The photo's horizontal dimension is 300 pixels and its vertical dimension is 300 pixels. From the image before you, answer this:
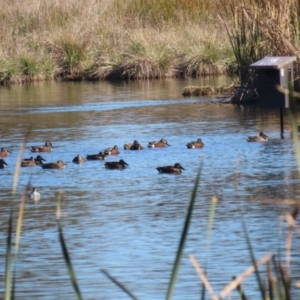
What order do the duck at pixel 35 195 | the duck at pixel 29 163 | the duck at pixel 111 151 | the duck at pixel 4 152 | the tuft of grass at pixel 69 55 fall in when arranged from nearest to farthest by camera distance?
the duck at pixel 35 195 < the duck at pixel 29 163 < the duck at pixel 111 151 < the duck at pixel 4 152 < the tuft of grass at pixel 69 55

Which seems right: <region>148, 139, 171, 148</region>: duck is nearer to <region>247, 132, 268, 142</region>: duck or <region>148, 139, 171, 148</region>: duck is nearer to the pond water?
the pond water

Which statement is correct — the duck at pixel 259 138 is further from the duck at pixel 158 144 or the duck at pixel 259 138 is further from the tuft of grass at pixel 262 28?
the tuft of grass at pixel 262 28

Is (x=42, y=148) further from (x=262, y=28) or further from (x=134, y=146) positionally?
(x=262, y=28)

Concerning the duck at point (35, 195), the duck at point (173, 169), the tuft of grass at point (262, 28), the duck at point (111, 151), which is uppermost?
the tuft of grass at point (262, 28)

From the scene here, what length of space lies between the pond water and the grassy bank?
24.9ft

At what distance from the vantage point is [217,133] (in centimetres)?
1545

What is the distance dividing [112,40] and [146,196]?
2142cm

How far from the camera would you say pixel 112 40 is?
1241 inches

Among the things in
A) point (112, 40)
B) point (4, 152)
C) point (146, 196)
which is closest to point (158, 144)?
point (4, 152)

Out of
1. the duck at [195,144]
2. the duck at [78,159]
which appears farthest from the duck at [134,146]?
the duck at [78,159]

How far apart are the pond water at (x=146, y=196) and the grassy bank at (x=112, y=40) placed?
24.9ft

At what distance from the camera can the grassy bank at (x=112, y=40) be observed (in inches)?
1110

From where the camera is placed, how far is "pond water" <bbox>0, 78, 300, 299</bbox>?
718cm

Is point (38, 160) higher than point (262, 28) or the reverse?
the reverse
